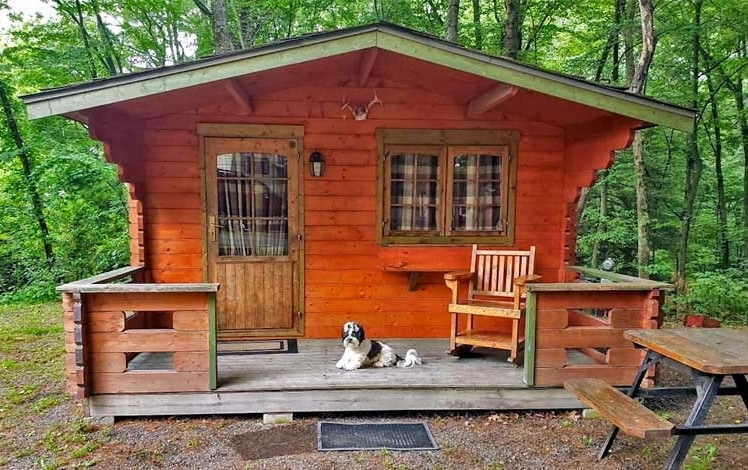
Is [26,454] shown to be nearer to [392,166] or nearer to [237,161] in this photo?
[237,161]

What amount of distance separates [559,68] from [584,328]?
26.1 feet

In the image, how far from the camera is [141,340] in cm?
288

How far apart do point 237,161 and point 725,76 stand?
27.6 ft

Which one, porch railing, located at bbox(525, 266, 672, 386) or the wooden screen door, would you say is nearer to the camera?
porch railing, located at bbox(525, 266, 672, 386)

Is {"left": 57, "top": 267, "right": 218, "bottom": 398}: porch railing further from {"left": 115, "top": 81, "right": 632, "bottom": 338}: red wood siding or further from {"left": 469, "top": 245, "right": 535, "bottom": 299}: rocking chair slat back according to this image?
{"left": 469, "top": 245, "right": 535, "bottom": 299}: rocking chair slat back

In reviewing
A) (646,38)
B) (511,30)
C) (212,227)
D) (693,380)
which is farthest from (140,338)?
(511,30)

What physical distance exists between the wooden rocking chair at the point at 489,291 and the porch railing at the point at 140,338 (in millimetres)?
1815

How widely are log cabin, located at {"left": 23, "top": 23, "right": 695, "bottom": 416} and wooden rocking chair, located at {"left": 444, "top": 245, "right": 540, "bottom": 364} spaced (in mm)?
157

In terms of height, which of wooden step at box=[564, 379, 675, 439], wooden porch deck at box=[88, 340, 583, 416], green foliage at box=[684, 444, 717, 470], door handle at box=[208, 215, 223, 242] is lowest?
green foliage at box=[684, 444, 717, 470]

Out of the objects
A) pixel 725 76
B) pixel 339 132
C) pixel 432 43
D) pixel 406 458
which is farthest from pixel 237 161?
pixel 725 76

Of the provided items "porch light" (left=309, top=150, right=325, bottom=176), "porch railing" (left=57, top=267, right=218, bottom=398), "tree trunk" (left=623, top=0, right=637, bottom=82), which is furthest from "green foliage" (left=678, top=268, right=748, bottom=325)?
"porch railing" (left=57, top=267, right=218, bottom=398)

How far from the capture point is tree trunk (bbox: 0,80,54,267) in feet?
25.6

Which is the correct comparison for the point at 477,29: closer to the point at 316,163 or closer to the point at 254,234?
the point at 316,163

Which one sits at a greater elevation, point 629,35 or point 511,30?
point 629,35
